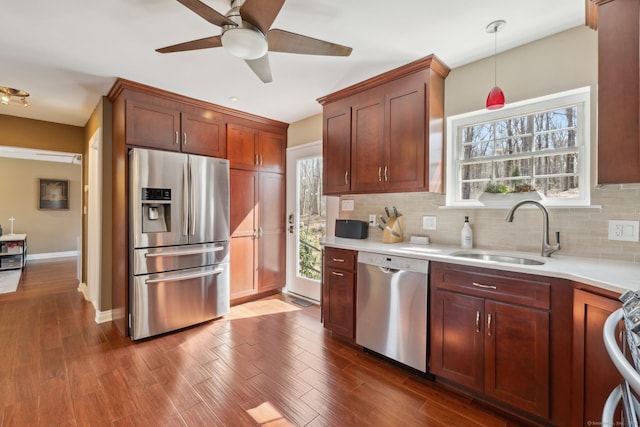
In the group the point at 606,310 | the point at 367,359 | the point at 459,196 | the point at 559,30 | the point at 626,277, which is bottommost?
the point at 367,359

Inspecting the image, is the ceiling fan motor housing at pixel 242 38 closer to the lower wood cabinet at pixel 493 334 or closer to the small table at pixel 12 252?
the lower wood cabinet at pixel 493 334

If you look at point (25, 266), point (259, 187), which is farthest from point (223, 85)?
point (25, 266)

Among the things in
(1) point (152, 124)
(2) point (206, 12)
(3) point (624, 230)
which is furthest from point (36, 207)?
(3) point (624, 230)

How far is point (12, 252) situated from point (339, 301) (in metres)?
6.78

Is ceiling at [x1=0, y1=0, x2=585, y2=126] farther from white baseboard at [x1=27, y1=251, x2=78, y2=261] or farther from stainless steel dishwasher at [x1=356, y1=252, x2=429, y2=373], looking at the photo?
white baseboard at [x1=27, y1=251, x2=78, y2=261]

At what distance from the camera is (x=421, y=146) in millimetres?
2410

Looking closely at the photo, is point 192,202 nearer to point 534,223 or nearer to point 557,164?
point 534,223

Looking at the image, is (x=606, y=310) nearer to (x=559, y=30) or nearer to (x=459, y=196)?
(x=459, y=196)

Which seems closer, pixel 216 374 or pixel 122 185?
pixel 216 374

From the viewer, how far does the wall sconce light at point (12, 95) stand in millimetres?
2918

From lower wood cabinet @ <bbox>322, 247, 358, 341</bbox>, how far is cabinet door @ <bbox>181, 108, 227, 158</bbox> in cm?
183

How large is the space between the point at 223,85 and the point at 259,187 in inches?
54.8

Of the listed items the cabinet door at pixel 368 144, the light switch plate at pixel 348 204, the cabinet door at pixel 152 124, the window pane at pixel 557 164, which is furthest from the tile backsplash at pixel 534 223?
the cabinet door at pixel 152 124

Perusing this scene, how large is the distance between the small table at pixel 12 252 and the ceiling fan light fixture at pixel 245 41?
22.5 ft
